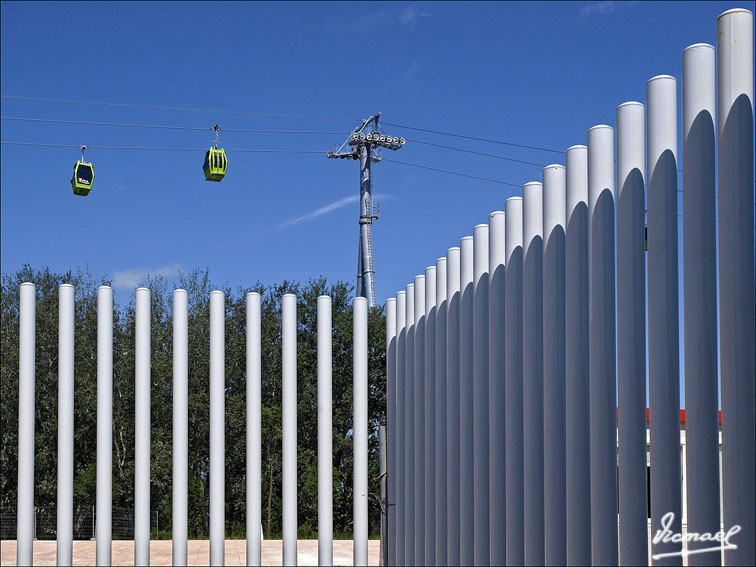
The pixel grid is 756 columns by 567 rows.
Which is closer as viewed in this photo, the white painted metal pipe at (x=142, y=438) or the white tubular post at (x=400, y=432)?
the white painted metal pipe at (x=142, y=438)

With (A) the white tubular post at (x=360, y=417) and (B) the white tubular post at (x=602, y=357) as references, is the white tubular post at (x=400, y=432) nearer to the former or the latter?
(A) the white tubular post at (x=360, y=417)

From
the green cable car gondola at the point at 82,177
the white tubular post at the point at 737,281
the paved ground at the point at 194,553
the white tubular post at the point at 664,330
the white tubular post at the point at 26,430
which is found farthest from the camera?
the green cable car gondola at the point at 82,177

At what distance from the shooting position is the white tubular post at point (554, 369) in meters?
8.31

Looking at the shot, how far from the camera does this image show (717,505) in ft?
21.4

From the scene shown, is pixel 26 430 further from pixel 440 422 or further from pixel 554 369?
pixel 554 369

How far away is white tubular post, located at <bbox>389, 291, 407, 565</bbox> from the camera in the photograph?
12820 mm

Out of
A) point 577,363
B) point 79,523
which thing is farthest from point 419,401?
point 79,523

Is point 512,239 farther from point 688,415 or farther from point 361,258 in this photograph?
point 361,258

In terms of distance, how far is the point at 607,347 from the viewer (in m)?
7.68

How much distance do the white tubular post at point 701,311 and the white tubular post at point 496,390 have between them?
3.09 m

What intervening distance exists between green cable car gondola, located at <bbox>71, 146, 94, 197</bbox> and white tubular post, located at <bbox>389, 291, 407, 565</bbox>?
9007mm

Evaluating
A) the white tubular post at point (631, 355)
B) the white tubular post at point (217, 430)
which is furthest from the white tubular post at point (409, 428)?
the white tubular post at point (631, 355)

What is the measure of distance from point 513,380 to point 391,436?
4426 millimetres

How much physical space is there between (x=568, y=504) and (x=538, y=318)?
5.77 ft
